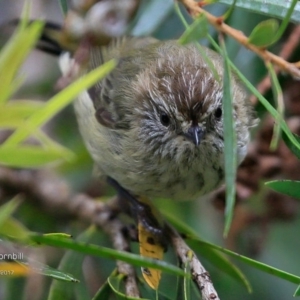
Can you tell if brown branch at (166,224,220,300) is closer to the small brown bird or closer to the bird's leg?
the bird's leg

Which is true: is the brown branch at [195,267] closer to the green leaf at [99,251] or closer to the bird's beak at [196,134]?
the bird's beak at [196,134]

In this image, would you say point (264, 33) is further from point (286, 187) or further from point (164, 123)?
point (164, 123)

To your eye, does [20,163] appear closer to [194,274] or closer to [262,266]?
[262,266]

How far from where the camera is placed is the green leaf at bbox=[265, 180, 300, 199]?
137 centimetres

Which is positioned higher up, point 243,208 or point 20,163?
point 20,163

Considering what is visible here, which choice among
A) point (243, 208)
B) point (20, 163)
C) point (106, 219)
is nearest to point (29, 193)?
point (106, 219)

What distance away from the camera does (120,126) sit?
2477mm

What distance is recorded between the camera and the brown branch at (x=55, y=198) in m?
2.28

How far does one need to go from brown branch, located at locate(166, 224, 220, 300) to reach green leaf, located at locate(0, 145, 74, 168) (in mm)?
831

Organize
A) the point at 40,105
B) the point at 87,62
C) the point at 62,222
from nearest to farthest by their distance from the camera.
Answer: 1. the point at 40,105
2. the point at 62,222
3. the point at 87,62

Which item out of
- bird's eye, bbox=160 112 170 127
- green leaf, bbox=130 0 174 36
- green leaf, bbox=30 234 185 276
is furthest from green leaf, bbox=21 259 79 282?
green leaf, bbox=130 0 174 36

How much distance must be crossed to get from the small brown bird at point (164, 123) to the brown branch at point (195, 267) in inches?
11.6

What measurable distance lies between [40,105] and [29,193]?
1.78m

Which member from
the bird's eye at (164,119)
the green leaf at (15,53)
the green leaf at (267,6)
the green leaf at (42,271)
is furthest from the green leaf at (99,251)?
the bird's eye at (164,119)
